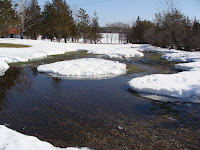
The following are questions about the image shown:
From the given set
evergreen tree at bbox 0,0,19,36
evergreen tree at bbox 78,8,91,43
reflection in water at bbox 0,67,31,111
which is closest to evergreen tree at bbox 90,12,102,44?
evergreen tree at bbox 78,8,91,43

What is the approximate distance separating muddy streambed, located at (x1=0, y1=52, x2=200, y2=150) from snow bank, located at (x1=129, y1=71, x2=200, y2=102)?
44cm

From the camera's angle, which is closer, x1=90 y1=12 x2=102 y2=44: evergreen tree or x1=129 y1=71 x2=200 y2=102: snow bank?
x1=129 y1=71 x2=200 y2=102: snow bank

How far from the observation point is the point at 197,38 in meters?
21.3

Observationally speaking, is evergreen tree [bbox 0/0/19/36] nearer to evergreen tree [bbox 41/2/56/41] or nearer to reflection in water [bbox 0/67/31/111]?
evergreen tree [bbox 41/2/56/41]

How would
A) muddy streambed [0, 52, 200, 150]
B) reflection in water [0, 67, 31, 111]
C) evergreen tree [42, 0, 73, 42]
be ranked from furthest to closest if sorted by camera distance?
evergreen tree [42, 0, 73, 42], reflection in water [0, 67, 31, 111], muddy streambed [0, 52, 200, 150]

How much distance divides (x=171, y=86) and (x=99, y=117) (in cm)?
293

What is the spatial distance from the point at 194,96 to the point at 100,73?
4356 millimetres

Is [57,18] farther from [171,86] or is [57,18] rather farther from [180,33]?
[171,86]

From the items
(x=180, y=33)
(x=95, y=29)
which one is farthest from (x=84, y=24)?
(x=180, y=33)

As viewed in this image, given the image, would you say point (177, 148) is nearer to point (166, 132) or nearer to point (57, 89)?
point (166, 132)

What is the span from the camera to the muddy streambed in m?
3.23

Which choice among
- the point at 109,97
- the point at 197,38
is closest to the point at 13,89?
the point at 109,97

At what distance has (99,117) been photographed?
13.7ft

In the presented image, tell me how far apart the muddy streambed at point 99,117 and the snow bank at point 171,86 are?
17.2 inches
